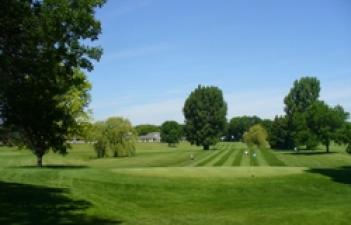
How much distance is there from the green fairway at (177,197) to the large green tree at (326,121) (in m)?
69.1

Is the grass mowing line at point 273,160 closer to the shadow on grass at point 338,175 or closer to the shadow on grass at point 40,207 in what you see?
the shadow on grass at point 338,175

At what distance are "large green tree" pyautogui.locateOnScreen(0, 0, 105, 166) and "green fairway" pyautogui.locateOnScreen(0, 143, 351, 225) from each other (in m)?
4.16

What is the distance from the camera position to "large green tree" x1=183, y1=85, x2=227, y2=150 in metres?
127

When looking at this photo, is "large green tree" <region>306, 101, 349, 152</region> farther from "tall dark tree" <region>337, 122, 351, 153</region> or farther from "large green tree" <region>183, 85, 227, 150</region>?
"large green tree" <region>183, 85, 227, 150</region>

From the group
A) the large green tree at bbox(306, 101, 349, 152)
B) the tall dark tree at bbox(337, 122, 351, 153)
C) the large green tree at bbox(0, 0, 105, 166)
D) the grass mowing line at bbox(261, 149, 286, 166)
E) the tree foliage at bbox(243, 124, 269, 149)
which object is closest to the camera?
the large green tree at bbox(0, 0, 105, 166)

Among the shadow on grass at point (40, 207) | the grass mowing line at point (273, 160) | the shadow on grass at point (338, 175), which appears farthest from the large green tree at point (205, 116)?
the shadow on grass at point (40, 207)

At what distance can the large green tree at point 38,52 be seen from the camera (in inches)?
644

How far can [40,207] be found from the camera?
2048 centimetres

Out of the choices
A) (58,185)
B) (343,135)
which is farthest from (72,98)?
(343,135)

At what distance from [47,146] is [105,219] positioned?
5.28 m

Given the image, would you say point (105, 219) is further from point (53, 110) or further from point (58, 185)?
point (58, 185)

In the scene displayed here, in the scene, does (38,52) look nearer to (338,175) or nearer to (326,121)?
(338,175)

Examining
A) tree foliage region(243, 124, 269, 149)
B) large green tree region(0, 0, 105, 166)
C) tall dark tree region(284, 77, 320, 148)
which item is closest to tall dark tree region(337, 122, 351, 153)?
tall dark tree region(284, 77, 320, 148)

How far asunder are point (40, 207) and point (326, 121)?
91.1 metres
